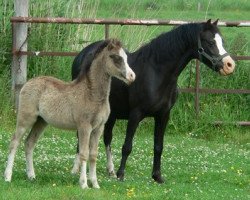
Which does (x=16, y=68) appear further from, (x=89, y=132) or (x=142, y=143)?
Result: (x=89, y=132)

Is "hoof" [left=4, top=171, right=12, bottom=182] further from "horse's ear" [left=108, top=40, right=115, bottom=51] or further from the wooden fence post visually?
the wooden fence post

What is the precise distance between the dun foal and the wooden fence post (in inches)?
181

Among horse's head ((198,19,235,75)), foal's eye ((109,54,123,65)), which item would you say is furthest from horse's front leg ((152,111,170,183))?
foal's eye ((109,54,123,65))

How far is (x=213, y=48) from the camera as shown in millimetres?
10477

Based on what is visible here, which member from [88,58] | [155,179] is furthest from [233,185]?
[88,58]

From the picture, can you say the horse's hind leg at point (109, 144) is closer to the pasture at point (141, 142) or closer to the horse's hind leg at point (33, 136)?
the pasture at point (141, 142)

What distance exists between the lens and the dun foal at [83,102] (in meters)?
9.66

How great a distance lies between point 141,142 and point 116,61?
14.8 ft

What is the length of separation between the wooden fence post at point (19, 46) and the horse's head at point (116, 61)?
17.2 feet

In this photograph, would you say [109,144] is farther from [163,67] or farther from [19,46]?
[19,46]

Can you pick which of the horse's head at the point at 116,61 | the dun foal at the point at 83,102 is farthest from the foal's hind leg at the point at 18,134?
the horse's head at the point at 116,61

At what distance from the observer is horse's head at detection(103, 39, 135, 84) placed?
31.6 ft

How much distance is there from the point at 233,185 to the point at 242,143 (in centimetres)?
393

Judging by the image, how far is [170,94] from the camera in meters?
10.6
